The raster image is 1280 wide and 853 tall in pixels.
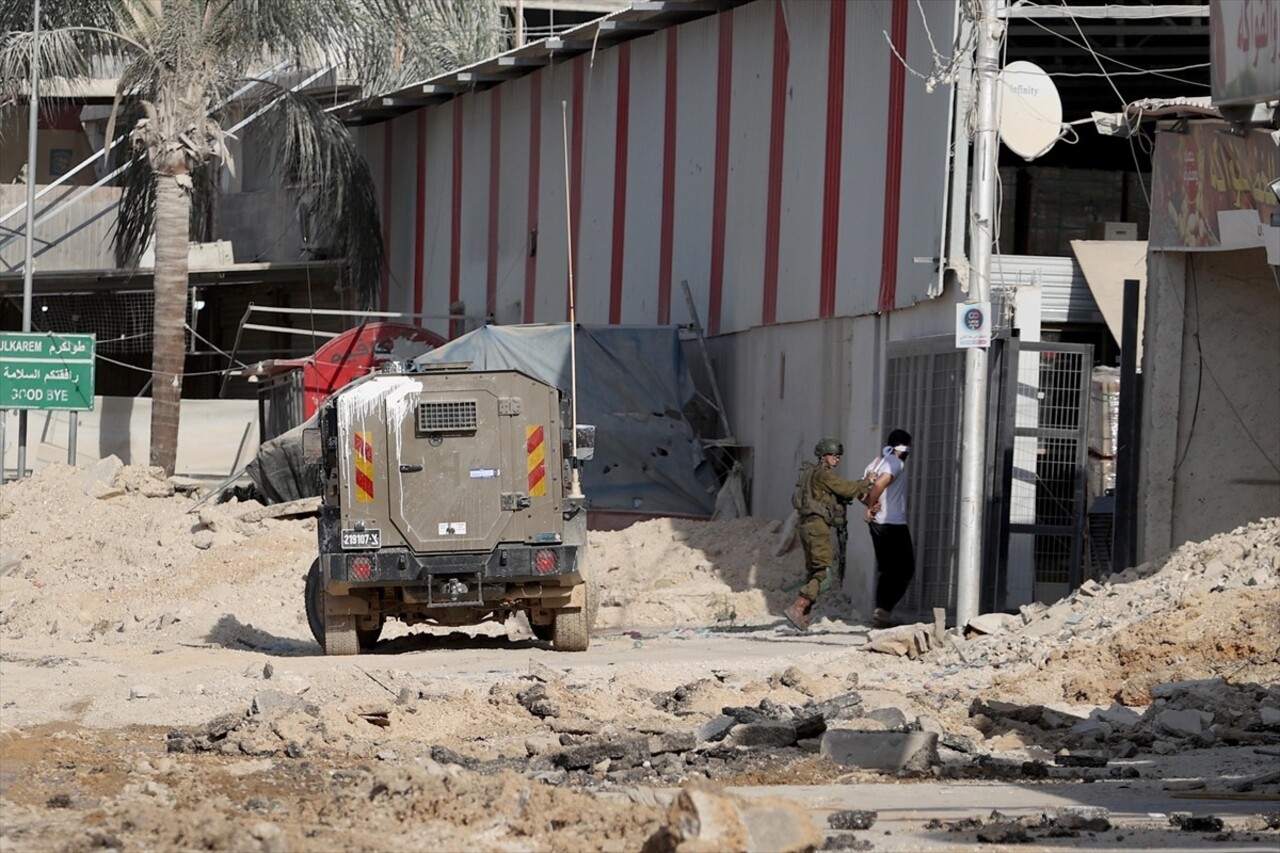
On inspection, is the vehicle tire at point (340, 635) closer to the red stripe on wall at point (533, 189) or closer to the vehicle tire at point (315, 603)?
the vehicle tire at point (315, 603)

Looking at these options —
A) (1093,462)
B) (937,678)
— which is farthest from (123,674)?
(1093,462)

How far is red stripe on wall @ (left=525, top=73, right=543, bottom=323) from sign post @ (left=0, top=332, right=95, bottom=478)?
6.12 meters

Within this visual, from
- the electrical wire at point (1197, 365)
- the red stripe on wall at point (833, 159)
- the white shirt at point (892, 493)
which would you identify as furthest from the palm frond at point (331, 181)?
the electrical wire at point (1197, 365)

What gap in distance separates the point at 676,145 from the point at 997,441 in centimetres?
832

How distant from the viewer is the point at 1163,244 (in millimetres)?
16781

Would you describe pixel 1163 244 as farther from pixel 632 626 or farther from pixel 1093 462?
pixel 632 626

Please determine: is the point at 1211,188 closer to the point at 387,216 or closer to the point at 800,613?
the point at 800,613

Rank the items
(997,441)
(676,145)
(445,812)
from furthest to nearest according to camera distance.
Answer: (676,145) < (997,441) < (445,812)

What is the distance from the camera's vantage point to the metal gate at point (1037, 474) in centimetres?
1672

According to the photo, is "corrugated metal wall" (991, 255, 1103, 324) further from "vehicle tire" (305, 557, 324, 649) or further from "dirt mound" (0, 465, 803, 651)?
"vehicle tire" (305, 557, 324, 649)

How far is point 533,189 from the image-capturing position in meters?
27.4

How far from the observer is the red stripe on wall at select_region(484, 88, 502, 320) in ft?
93.7

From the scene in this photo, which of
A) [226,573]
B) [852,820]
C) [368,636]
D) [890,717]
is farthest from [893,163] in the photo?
[852,820]

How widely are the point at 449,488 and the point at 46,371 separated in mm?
14698
